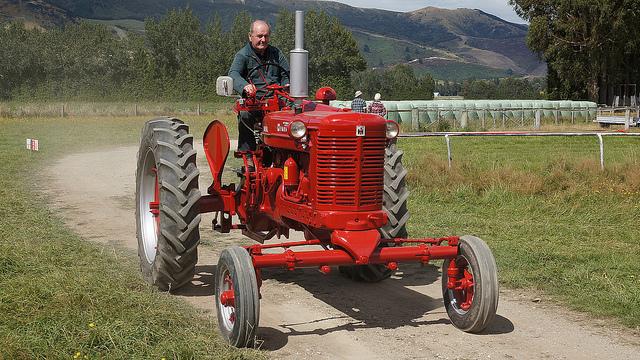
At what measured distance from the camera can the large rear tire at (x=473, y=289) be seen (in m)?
4.83

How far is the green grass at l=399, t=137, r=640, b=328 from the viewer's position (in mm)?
6375

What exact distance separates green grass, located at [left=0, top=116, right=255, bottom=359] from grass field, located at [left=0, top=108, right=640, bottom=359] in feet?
0.04

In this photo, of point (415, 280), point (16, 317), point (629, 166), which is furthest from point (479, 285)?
point (629, 166)

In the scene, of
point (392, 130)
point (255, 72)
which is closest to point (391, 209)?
point (392, 130)

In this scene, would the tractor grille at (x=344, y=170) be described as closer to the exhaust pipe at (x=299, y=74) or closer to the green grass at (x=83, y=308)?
the exhaust pipe at (x=299, y=74)

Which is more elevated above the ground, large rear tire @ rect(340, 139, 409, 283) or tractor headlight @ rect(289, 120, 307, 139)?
tractor headlight @ rect(289, 120, 307, 139)

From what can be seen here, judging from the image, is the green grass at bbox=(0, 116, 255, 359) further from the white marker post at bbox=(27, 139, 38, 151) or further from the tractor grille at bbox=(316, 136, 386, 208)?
the white marker post at bbox=(27, 139, 38, 151)

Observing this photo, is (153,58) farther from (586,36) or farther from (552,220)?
(552,220)

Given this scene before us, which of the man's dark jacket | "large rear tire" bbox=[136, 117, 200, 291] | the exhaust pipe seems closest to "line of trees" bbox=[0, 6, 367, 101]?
the man's dark jacket

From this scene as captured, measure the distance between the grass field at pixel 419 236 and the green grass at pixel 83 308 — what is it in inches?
0.4

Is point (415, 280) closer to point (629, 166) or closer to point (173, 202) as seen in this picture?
point (173, 202)

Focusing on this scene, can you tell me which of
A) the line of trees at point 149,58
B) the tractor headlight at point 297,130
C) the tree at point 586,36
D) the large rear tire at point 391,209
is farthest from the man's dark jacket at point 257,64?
the line of trees at point 149,58

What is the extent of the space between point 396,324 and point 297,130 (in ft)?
6.02

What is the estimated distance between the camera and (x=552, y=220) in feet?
30.5
